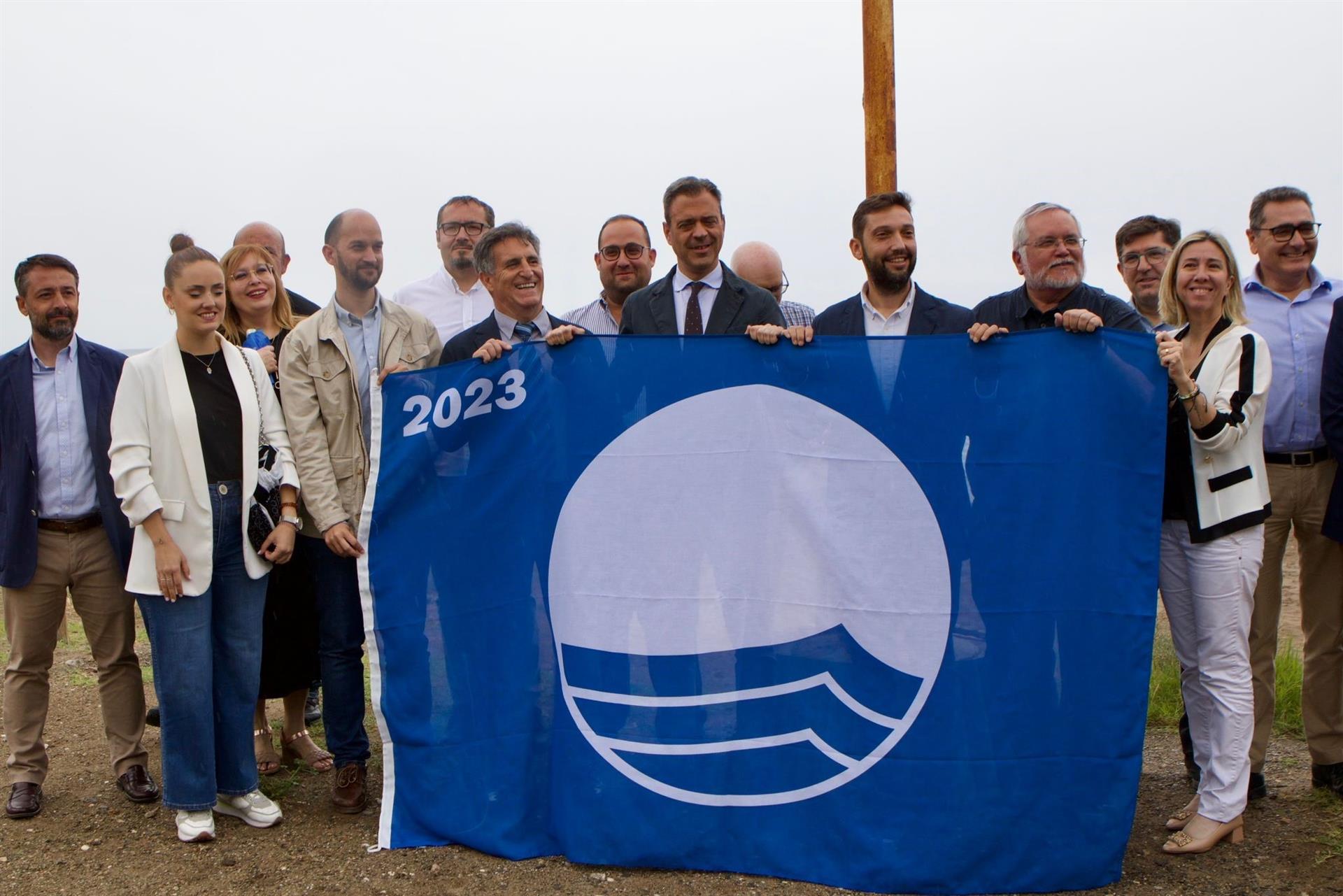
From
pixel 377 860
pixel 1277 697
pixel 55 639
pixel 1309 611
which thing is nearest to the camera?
pixel 377 860

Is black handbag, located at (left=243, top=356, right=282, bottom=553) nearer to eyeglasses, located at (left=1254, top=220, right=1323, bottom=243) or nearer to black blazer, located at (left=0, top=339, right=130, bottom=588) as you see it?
black blazer, located at (left=0, top=339, right=130, bottom=588)

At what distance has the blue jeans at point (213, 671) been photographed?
4137 mm

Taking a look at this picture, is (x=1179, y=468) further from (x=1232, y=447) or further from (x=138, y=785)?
(x=138, y=785)

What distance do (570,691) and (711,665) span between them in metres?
0.54

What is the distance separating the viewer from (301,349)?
439cm

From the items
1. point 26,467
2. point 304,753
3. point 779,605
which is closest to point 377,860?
point 304,753

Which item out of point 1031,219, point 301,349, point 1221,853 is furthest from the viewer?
point 301,349

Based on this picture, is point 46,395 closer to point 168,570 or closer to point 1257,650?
point 168,570

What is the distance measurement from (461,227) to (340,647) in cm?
252

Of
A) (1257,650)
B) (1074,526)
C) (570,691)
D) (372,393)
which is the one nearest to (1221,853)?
(1257,650)

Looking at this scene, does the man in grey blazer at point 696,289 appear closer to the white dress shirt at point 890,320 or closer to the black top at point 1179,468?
the white dress shirt at point 890,320

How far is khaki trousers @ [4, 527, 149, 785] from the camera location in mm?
4582

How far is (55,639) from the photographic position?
4672mm

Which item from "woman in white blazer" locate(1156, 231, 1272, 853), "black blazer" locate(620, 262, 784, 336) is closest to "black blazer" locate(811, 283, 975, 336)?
"black blazer" locate(620, 262, 784, 336)
